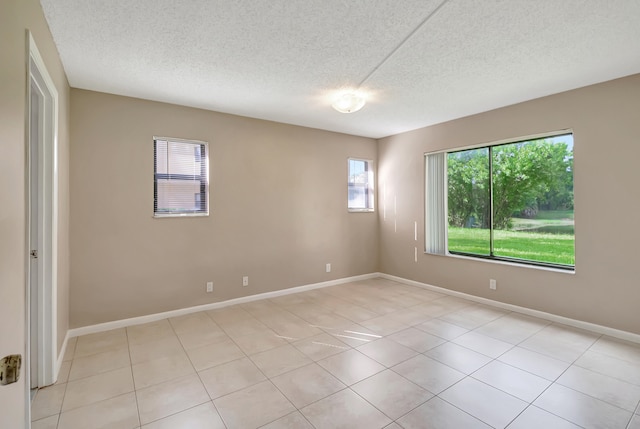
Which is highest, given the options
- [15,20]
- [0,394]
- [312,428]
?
[15,20]

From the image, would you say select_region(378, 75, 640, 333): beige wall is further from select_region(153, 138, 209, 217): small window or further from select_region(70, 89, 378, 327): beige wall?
select_region(153, 138, 209, 217): small window

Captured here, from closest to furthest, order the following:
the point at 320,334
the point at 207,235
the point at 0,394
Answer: the point at 0,394 < the point at 320,334 < the point at 207,235

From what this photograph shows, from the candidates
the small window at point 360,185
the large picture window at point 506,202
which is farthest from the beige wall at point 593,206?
the small window at point 360,185

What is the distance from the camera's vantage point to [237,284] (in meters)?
4.14

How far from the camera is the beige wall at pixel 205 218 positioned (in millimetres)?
3207

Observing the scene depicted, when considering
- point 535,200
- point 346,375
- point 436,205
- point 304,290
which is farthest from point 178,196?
point 535,200

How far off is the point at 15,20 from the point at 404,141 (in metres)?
4.73

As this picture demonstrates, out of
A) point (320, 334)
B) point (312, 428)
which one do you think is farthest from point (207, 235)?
point (312, 428)

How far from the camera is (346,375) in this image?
2393 mm

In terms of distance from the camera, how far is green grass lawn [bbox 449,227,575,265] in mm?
3654

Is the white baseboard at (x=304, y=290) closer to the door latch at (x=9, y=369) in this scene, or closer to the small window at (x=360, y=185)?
the small window at (x=360, y=185)

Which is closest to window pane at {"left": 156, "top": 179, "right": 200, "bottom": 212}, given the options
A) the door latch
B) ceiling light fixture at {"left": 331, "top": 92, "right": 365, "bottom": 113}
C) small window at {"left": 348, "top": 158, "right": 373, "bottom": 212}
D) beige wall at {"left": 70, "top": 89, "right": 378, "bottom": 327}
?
beige wall at {"left": 70, "top": 89, "right": 378, "bottom": 327}

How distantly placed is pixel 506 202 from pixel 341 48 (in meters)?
3.27

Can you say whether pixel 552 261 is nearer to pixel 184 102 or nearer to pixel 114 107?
pixel 184 102
